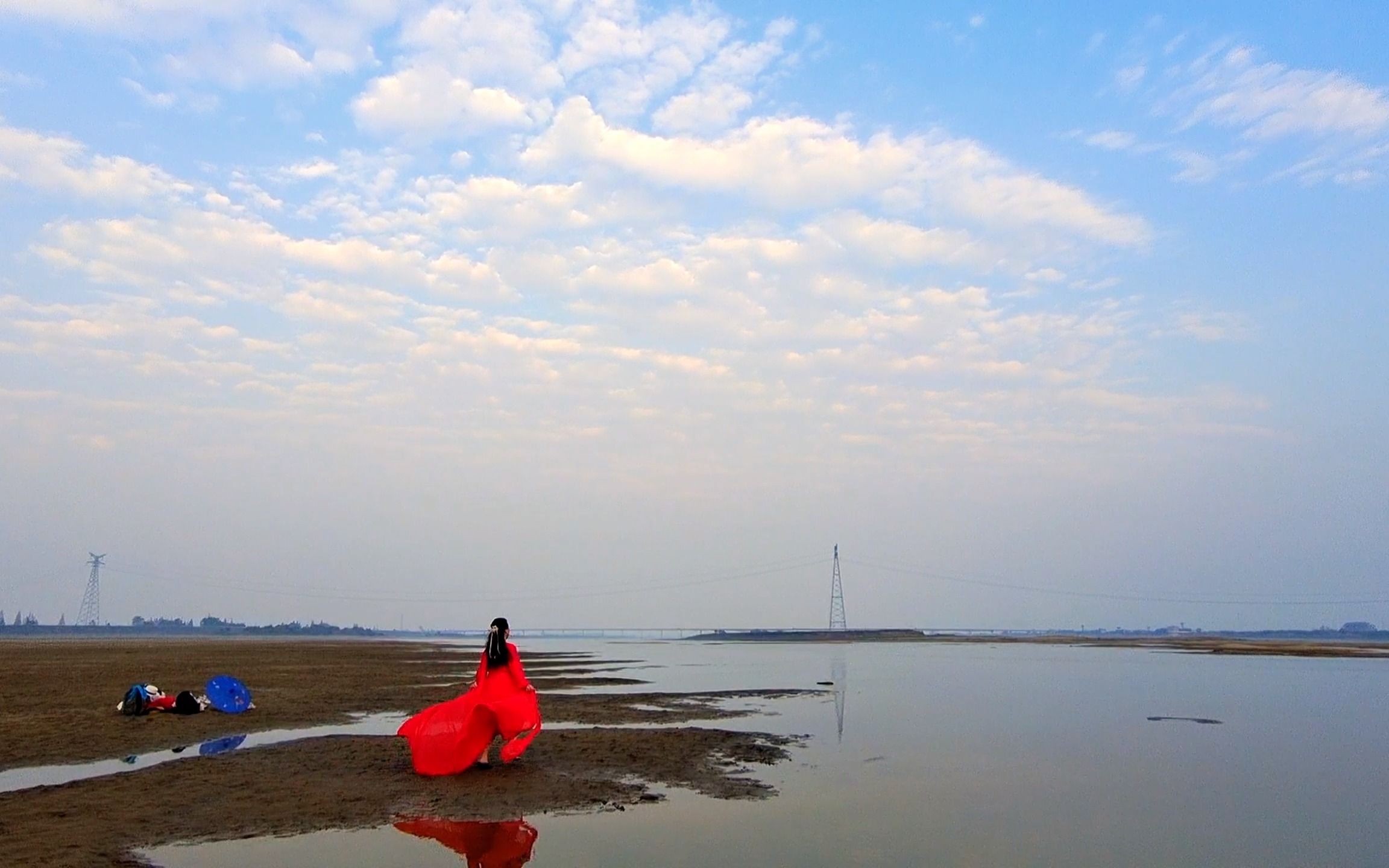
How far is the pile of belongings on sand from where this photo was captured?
77.6ft

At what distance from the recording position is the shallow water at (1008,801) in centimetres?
1124

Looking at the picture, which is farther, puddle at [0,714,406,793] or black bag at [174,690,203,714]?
black bag at [174,690,203,714]

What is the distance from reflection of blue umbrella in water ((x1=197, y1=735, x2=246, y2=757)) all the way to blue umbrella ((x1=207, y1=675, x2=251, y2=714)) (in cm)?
Result: 474

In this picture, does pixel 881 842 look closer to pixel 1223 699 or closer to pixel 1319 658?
pixel 1223 699

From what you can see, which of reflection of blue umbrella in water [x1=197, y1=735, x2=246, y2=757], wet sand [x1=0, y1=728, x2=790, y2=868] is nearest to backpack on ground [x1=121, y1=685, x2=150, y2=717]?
reflection of blue umbrella in water [x1=197, y1=735, x2=246, y2=757]

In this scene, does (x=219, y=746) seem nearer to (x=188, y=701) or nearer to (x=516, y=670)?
(x=188, y=701)

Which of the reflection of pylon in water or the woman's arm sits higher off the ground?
the woman's arm

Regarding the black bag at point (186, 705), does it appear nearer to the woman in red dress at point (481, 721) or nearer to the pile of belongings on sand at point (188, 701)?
the pile of belongings on sand at point (188, 701)

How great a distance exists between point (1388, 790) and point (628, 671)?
40.9 m

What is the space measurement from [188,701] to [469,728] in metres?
12.4

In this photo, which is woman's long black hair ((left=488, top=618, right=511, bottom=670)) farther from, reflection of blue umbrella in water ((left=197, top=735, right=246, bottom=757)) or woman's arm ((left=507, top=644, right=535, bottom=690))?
reflection of blue umbrella in water ((left=197, top=735, right=246, bottom=757))

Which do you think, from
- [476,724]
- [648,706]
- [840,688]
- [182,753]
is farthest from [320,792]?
[840,688]

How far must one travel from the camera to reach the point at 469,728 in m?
16.0

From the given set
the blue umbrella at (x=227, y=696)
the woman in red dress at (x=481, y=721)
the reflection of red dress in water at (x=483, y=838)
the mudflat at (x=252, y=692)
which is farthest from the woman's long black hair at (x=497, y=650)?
the blue umbrella at (x=227, y=696)
